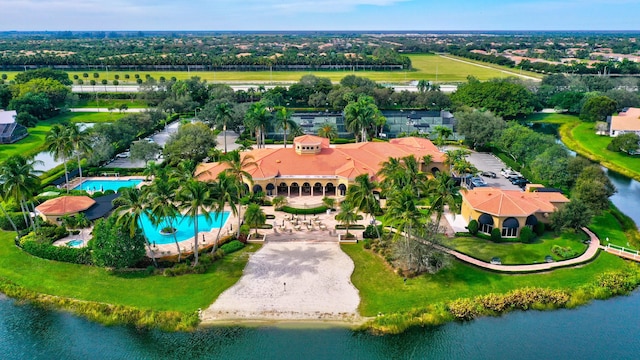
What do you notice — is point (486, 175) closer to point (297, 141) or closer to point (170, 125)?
point (297, 141)

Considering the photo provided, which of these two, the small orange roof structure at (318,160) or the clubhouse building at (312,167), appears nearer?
the clubhouse building at (312,167)

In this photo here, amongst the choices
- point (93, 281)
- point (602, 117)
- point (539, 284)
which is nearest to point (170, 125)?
point (93, 281)

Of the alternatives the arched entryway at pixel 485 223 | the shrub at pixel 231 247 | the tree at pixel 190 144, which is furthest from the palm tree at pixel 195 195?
the tree at pixel 190 144

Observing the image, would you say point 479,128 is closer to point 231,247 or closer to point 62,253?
point 231,247

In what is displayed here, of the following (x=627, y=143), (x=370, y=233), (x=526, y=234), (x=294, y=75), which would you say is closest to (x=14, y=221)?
(x=370, y=233)

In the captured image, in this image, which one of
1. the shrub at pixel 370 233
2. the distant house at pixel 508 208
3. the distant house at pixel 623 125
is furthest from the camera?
the distant house at pixel 623 125

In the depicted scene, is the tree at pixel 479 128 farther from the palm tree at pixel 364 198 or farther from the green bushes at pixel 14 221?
the green bushes at pixel 14 221
